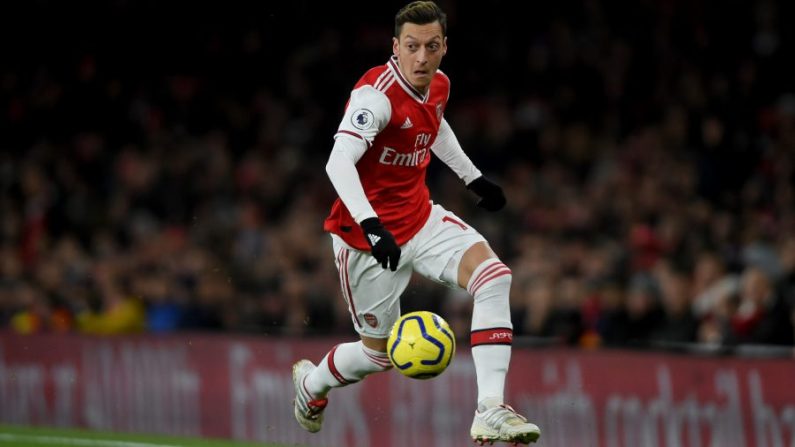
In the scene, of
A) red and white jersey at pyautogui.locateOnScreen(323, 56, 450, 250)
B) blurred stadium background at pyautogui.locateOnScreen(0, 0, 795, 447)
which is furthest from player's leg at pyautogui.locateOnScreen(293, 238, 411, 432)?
blurred stadium background at pyautogui.locateOnScreen(0, 0, 795, 447)

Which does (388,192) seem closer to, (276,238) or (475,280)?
(475,280)

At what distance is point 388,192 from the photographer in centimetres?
909

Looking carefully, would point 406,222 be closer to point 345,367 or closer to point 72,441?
point 345,367

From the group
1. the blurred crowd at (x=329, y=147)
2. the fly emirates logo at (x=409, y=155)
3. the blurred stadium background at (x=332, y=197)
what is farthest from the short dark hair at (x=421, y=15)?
the blurred crowd at (x=329, y=147)

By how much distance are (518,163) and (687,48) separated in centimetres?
239

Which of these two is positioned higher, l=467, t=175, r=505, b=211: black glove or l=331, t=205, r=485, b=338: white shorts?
l=467, t=175, r=505, b=211: black glove

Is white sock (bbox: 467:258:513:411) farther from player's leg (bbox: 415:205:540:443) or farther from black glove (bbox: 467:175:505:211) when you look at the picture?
Answer: black glove (bbox: 467:175:505:211)

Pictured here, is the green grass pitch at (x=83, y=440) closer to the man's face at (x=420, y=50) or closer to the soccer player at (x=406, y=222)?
the soccer player at (x=406, y=222)

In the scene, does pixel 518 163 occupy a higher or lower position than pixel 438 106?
higher

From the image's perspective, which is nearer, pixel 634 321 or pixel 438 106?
pixel 438 106

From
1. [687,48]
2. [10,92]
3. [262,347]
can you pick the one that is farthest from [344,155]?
[10,92]

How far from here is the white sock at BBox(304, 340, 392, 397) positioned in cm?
950

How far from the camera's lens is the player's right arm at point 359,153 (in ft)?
26.9

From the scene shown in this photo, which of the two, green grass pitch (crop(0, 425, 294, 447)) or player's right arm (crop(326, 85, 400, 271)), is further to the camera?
green grass pitch (crop(0, 425, 294, 447))
